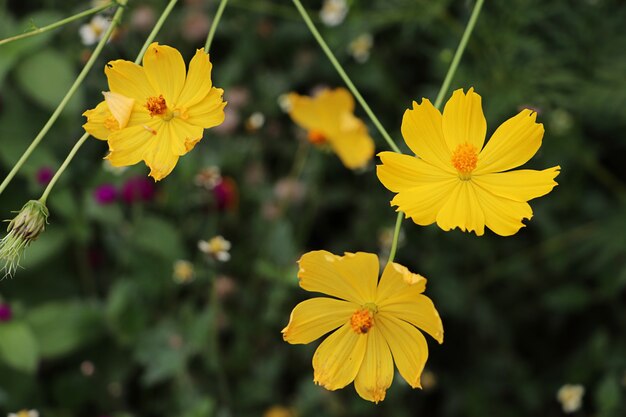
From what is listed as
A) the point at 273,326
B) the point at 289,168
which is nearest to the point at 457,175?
the point at 273,326

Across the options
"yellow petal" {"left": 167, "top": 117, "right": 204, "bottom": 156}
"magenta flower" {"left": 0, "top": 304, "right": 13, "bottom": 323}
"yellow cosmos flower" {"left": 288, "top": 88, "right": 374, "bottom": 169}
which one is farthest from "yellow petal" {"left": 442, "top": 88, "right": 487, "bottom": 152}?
"magenta flower" {"left": 0, "top": 304, "right": 13, "bottom": 323}

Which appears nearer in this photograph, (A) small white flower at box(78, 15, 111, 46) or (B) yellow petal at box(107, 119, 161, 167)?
(B) yellow petal at box(107, 119, 161, 167)

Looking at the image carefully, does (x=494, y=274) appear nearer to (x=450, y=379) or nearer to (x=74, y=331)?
(x=450, y=379)

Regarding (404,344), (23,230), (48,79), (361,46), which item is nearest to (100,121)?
(23,230)

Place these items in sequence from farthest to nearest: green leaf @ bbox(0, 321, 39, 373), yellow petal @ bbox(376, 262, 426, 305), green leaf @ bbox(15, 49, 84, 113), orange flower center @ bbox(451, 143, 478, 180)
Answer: green leaf @ bbox(15, 49, 84, 113) → green leaf @ bbox(0, 321, 39, 373) → orange flower center @ bbox(451, 143, 478, 180) → yellow petal @ bbox(376, 262, 426, 305)

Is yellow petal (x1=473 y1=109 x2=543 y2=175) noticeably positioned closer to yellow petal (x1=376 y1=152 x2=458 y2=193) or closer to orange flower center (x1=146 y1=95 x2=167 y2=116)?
yellow petal (x1=376 y1=152 x2=458 y2=193)

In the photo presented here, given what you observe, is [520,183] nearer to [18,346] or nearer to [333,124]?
[333,124]
